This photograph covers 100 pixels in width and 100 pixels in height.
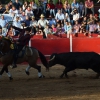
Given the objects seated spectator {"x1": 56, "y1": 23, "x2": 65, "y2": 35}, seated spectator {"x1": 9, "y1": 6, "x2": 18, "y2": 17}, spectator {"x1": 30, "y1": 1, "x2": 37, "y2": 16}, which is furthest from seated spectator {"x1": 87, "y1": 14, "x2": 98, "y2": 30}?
seated spectator {"x1": 9, "y1": 6, "x2": 18, "y2": 17}

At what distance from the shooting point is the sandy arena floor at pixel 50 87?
791cm

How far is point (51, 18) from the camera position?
18047mm

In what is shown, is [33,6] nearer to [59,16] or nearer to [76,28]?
[59,16]

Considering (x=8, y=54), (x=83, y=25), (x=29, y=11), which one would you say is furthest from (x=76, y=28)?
(x=8, y=54)

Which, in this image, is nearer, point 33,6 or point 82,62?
point 82,62

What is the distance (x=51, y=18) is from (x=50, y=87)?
30.0 ft

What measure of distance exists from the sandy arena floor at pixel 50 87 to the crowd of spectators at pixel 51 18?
191 inches

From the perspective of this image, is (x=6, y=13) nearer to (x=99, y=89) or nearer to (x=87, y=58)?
(x=87, y=58)

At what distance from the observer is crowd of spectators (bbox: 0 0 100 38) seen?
16734 mm

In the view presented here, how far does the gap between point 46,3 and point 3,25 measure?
3.35 metres

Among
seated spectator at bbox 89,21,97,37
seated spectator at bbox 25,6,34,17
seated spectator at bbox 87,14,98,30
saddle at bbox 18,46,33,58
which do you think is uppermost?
seated spectator at bbox 25,6,34,17

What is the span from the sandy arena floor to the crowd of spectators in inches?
191

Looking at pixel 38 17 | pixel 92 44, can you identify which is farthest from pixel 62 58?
pixel 38 17

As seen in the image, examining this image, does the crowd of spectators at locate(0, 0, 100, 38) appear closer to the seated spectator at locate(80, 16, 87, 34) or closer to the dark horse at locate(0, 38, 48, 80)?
the seated spectator at locate(80, 16, 87, 34)
